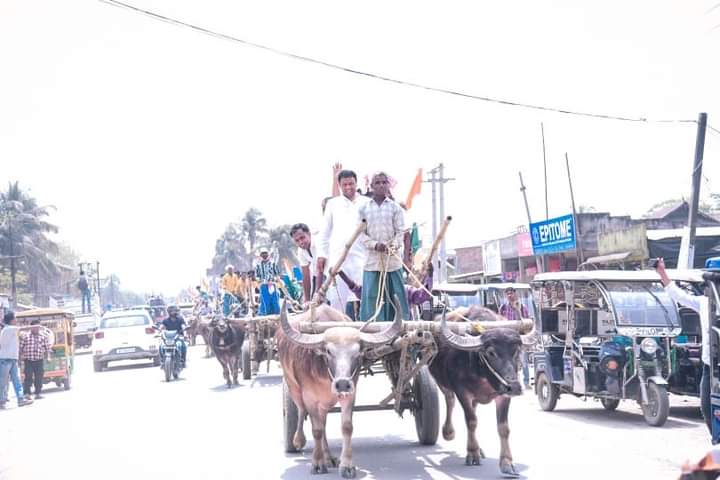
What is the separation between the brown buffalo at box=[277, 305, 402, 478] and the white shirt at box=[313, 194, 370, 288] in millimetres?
1416

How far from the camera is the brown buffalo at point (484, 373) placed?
8017mm

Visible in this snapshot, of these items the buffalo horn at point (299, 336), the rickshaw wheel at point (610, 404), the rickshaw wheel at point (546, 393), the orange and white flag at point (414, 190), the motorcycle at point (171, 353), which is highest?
the orange and white flag at point (414, 190)

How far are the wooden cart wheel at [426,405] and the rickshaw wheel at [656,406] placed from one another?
339cm

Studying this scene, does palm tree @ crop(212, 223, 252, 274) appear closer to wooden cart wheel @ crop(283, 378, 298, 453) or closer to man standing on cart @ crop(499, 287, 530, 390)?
man standing on cart @ crop(499, 287, 530, 390)

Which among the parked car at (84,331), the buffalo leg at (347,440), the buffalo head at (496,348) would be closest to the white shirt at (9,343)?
the buffalo leg at (347,440)

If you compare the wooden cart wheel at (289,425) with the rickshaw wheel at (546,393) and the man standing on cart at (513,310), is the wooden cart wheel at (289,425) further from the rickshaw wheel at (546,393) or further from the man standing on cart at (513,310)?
the man standing on cart at (513,310)

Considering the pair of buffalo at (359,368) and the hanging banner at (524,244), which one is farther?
the hanging banner at (524,244)

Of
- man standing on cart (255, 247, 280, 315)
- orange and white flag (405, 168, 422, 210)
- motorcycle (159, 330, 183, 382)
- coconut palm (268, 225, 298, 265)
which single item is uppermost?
coconut palm (268, 225, 298, 265)

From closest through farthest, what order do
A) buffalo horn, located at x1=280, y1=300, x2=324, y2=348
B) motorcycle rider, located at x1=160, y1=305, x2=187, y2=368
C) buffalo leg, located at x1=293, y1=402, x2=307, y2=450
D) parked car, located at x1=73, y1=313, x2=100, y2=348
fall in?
1. buffalo horn, located at x1=280, y1=300, x2=324, y2=348
2. buffalo leg, located at x1=293, y1=402, x2=307, y2=450
3. motorcycle rider, located at x1=160, y1=305, x2=187, y2=368
4. parked car, located at x1=73, y1=313, x2=100, y2=348

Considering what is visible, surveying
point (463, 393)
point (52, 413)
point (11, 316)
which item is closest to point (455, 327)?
point (463, 393)

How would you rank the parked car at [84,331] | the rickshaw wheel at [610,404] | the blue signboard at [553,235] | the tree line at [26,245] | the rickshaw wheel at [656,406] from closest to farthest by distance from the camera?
1. the rickshaw wheel at [656,406]
2. the rickshaw wheel at [610,404]
3. the blue signboard at [553,235]
4. the parked car at [84,331]
5. the tree line at [26,245]

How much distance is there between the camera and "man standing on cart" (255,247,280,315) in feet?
57.6

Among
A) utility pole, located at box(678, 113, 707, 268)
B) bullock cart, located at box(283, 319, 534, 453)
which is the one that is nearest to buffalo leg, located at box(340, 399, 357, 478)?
bullock cart, located at box(283, 319, 534, 453)

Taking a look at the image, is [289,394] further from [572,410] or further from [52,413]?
[52,413]
